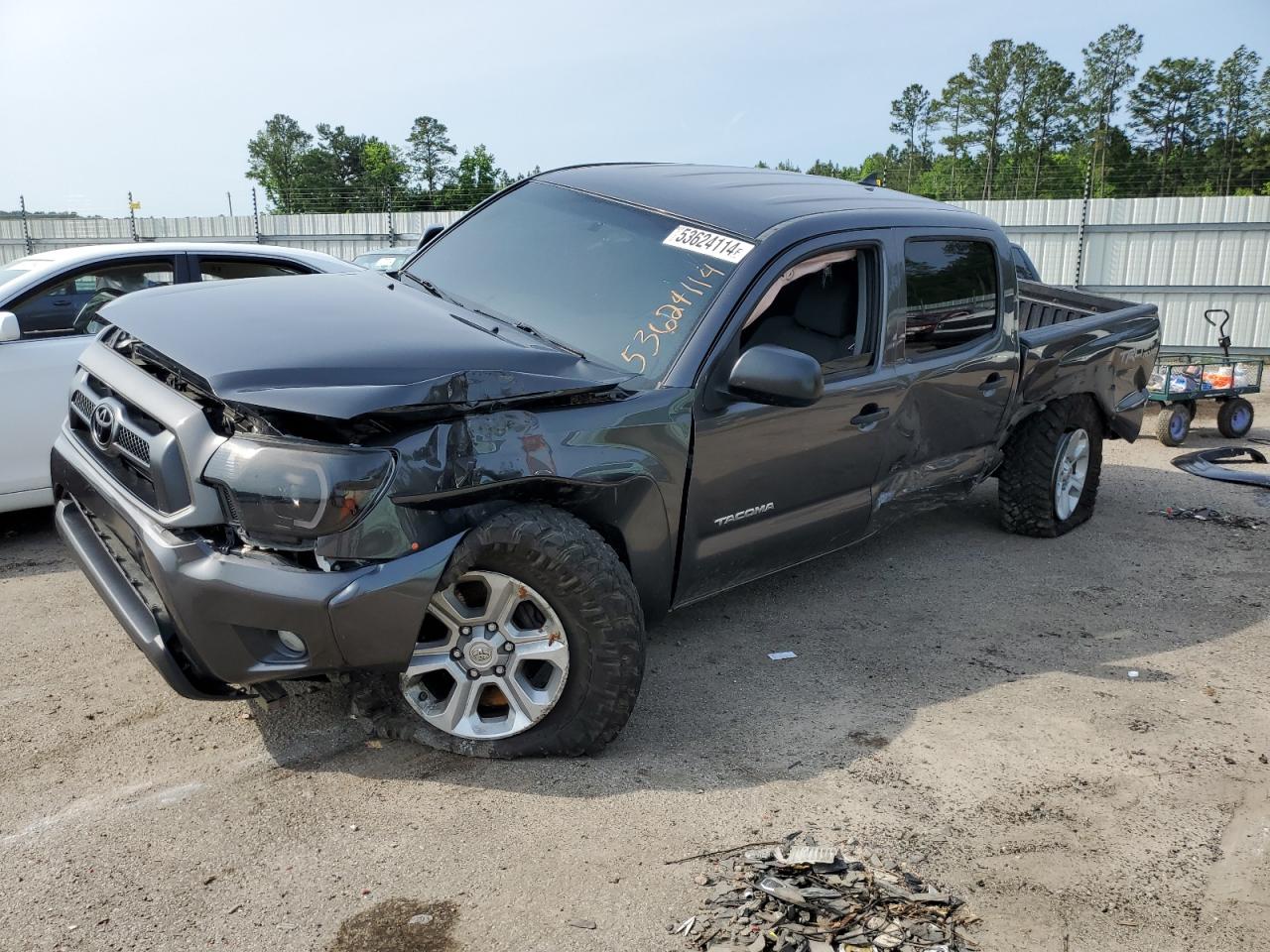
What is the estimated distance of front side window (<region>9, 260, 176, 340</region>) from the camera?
5.49 metres

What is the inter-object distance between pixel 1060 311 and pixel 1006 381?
2079 millimetres

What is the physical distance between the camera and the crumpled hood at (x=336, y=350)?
282cm

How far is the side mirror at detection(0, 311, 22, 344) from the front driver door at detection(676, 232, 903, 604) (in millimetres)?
3726

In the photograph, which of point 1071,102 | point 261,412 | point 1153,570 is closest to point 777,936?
point 261,412

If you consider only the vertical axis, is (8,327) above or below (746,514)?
above

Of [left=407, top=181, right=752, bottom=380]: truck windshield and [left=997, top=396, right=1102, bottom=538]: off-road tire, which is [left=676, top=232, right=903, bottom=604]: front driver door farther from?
[left=997, top=396, right=1102, bottom=538]: off-road tire

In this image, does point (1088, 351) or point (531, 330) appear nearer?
point (531, 330)

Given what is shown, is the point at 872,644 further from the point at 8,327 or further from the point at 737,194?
the point at 8,327

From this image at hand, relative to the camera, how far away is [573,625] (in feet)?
10.5

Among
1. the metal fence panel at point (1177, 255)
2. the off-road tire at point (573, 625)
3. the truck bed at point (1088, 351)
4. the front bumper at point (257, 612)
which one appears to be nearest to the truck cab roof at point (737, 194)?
the truck bed at point (1088, 351)

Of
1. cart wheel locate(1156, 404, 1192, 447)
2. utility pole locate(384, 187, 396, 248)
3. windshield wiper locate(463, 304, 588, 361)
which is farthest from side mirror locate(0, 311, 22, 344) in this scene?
utility pole locate(384, 187, 396, 248)

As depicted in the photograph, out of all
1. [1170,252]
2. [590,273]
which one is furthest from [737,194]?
[1170,252]

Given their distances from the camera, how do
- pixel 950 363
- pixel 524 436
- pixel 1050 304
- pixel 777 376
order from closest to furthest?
1. pixel 524 436
2. pixel 777 376
3. pixel 950 363
4. pixel 1050 304

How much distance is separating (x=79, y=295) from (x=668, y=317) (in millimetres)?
3732
